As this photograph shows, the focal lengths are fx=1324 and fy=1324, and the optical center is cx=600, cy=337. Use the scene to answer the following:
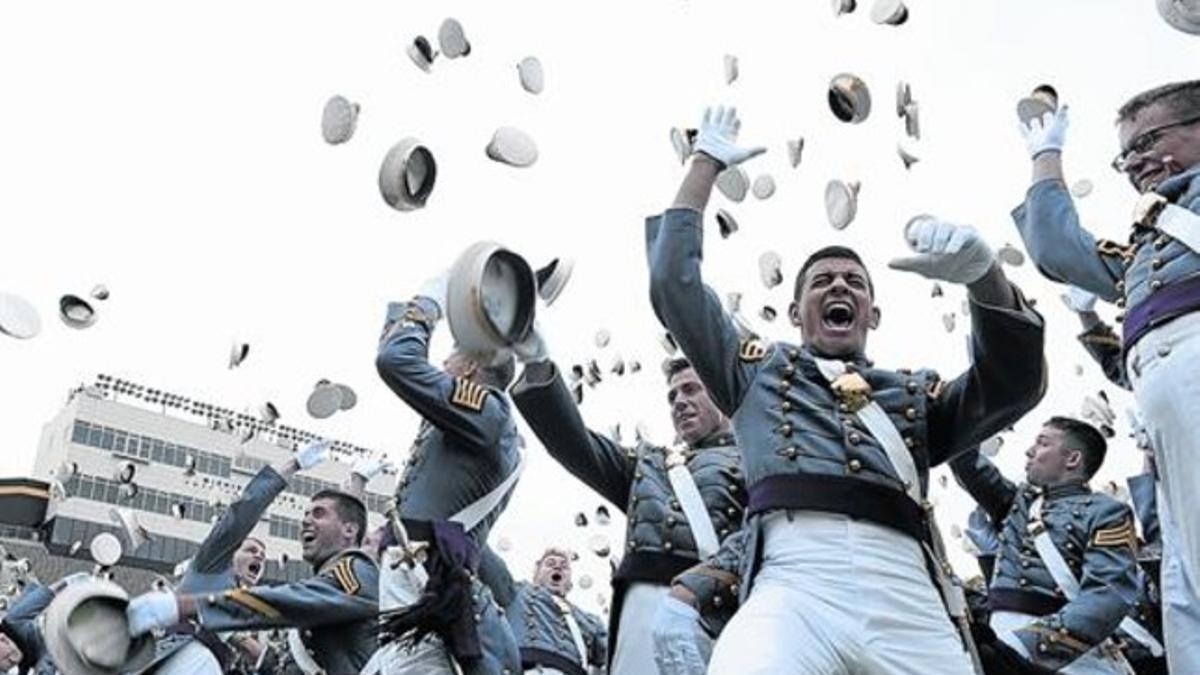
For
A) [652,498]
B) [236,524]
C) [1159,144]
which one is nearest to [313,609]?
[652,498]

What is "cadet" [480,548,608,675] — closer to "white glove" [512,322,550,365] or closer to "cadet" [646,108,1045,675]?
"white glove" [512,322,550,365]

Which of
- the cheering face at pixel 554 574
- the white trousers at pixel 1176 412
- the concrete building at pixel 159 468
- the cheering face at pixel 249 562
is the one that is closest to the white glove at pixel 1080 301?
the white trousers at pixel 1176 412

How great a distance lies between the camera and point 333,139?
8.56m

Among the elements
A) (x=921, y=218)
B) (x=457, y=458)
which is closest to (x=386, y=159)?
(x=457, y=458)

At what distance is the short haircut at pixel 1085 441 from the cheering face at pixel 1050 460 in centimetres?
3

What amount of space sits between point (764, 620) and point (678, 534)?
210cm

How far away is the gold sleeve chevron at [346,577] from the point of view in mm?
6197

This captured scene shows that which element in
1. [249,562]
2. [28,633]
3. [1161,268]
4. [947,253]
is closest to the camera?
[947,253]

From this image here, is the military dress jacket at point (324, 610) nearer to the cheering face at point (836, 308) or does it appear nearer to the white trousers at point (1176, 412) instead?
the cheering face at point (836, 308)

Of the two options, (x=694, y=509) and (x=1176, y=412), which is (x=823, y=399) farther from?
(x=694, y=509)

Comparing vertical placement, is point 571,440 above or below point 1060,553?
above

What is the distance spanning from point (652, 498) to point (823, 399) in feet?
5.65

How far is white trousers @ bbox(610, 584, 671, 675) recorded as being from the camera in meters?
5.38

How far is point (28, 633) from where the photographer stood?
34.4 feet
